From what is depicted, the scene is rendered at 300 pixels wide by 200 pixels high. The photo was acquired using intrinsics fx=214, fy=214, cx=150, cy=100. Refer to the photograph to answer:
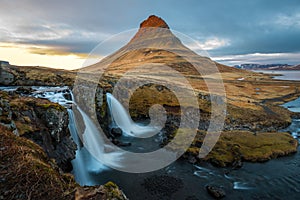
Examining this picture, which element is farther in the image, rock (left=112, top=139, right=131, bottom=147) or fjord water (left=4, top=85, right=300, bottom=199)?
rock (left=112, top=139, right=131, bottom=147)

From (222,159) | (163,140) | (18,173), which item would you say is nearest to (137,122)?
(163,140)

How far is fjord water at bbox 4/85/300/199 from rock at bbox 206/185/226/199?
55 centimetres

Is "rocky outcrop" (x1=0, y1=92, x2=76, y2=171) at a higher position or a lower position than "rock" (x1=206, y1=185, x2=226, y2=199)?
higher

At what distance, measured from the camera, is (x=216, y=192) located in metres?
22.9

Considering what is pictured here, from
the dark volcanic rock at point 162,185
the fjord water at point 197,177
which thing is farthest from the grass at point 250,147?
the dark volcanic rock at point 162,185

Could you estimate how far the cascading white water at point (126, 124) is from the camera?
1688 inches

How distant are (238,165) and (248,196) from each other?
6848 mm

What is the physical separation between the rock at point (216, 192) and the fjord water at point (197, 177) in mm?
550

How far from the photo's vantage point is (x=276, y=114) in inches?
2501

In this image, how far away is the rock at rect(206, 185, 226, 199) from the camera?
22594mm

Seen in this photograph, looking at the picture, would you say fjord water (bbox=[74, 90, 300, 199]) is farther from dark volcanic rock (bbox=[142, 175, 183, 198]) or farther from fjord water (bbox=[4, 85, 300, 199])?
dark volcanic rock (bbox=[142, 175, 183, 198])

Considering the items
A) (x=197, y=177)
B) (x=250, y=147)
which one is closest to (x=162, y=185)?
(x=197, y=177)

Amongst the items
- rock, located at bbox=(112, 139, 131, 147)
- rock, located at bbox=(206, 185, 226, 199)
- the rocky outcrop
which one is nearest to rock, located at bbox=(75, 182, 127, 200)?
the rocky outcrop

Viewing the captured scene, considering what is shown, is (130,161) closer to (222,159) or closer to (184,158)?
(184,158)
